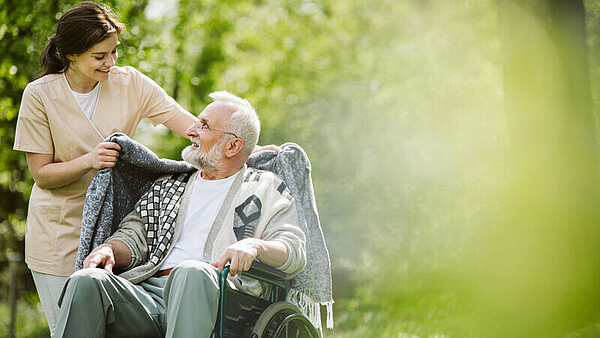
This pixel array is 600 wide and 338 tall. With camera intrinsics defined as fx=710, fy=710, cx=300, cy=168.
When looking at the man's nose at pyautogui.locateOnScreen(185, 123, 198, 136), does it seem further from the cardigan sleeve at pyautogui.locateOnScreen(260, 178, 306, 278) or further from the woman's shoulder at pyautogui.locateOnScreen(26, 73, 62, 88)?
the woman's shoulder at pyautogui.locateOnScreen(26, 73, 62, 88)

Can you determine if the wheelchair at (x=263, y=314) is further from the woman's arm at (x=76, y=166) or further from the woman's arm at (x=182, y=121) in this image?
the woman's arm at (x=182, y=121)

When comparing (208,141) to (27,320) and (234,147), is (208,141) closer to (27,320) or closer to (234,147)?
(234,147)

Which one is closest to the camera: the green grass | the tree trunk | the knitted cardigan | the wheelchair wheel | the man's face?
the wheelchair wheel

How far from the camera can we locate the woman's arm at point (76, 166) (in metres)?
2.41

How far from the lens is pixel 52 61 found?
2.55 meters

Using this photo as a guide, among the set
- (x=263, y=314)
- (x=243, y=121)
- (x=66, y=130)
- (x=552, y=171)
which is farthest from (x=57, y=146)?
(x=552, y=171)

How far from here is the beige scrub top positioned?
98.0 inches

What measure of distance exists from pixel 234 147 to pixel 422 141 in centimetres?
504

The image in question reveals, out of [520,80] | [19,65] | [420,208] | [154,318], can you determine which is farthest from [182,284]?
[420,208]

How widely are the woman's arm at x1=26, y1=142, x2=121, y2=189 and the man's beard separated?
0.81 feet

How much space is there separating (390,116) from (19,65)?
12.6 feet

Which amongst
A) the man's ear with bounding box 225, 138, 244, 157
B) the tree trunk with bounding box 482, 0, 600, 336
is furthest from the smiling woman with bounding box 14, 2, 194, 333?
the tree trunk with bounding box 482, 0, 600, 336

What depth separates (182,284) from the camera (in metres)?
2.04

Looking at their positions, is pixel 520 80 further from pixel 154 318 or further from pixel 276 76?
pixel 276 76
